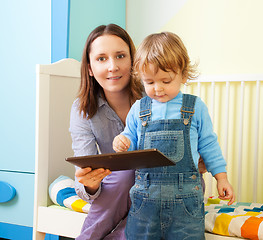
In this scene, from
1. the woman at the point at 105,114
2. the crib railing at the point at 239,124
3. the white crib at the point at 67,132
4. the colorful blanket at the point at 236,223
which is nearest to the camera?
the colorful blanket at the point at 236,223

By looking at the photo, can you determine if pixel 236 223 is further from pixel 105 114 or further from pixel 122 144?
pixel 105 114

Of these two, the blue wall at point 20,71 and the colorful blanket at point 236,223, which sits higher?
the blue wall at point 20,71

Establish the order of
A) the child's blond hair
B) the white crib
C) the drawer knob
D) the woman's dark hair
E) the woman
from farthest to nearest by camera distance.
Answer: the drawer knob < the white crib < the woman's dark hair < the woman < the child's blond hair

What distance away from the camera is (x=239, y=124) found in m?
1.65

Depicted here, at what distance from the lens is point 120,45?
1.21 m

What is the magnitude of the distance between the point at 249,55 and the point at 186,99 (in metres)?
0.81

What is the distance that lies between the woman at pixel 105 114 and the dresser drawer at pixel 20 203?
23.3 inches

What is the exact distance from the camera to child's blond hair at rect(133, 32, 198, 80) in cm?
89

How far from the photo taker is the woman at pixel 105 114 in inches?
43.4

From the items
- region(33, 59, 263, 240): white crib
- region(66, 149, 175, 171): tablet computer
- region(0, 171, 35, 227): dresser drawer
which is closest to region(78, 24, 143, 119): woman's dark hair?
region(33, 59, 263, 240): white crib

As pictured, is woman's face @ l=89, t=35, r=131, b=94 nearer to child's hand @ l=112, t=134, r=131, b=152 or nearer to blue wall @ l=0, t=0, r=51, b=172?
child's hand @ l=112, t=134, r=131, b=152

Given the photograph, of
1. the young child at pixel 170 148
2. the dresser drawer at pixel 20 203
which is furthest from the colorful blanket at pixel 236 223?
the dresser drawer at pixel 20 203

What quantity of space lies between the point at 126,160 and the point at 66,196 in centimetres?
57

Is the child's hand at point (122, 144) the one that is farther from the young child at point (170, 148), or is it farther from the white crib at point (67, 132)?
the white crib at point (67, 132)
